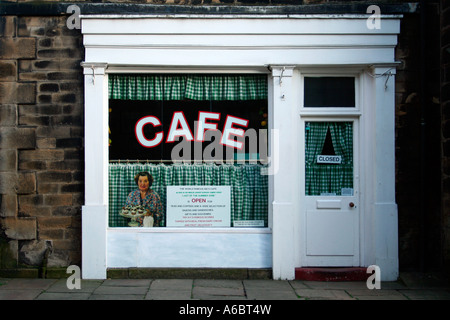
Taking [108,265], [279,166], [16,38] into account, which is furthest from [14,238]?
[279,166]

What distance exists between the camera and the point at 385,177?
6.19m

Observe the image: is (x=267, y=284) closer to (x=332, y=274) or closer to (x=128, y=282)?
(x=332, y=274)

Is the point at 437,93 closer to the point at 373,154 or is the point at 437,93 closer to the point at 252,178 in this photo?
the point at 373,154

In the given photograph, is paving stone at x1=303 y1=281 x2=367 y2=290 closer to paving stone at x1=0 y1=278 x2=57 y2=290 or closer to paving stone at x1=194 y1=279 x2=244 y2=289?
paving stone at x1=194 y1=279 x2=244 y2=289

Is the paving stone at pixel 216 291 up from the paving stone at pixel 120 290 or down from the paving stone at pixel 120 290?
down

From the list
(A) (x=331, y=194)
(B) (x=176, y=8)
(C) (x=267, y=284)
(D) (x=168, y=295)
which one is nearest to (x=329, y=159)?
(A) (x=331, y=194)

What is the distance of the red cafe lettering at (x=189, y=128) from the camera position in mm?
6473

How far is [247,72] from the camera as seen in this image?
6.41m

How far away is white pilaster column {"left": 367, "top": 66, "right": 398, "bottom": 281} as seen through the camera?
20.2ft

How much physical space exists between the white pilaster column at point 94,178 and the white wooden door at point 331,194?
2.93m

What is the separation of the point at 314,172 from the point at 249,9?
2.56m

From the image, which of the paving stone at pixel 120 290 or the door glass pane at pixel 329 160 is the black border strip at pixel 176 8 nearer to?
the door glass pane at pixel 329 160

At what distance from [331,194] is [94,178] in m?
3.48

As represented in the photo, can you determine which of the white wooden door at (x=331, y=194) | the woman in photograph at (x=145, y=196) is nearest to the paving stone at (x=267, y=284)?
the white wooden door at (x=331, y=194)
